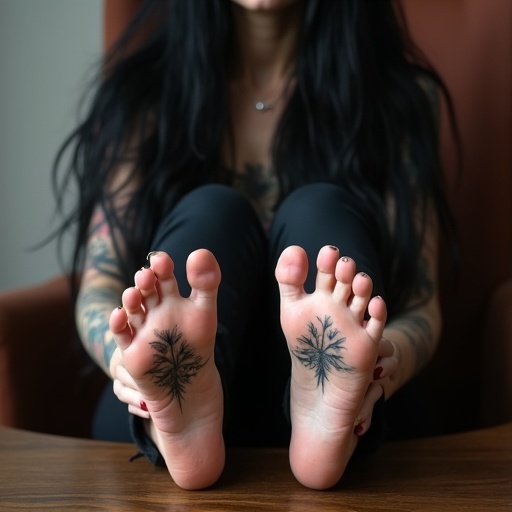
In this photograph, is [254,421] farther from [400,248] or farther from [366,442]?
[400,248]

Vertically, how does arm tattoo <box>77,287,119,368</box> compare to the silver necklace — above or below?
below

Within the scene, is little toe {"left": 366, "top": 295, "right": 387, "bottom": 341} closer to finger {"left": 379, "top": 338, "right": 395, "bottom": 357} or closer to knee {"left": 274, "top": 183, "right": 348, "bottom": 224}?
finger {"left": 379, "top": 338, "right": 395, "bottom": 357}

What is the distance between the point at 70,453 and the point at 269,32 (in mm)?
634

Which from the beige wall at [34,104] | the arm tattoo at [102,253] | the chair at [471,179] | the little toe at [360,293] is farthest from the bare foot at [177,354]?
the beige wall at [34,104]

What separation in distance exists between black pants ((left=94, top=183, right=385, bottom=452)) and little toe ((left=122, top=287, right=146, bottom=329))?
88 millimetres

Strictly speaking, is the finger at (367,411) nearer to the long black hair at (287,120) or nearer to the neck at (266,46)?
the long black hair at (287,120)

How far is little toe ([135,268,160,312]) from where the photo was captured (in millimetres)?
599

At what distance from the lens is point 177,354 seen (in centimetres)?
62

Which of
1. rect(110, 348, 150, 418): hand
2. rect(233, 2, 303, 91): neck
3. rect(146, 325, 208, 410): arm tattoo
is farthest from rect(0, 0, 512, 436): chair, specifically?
rect(146, 325, 208, 410): arm tattoo

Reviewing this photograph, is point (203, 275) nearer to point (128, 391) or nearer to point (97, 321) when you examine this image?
point (128, 391)

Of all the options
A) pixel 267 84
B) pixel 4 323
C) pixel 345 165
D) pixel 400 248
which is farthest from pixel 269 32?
pixel 4 323

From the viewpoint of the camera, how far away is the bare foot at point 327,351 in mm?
608

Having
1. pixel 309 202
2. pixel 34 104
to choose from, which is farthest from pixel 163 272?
pixel 34 104

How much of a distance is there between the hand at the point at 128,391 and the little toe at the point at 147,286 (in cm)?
9
